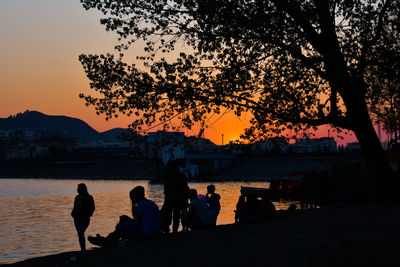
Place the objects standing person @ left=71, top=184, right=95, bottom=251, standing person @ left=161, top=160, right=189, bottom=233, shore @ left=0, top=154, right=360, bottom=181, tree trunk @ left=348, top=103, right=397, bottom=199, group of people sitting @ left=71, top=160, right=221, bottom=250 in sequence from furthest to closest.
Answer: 1. shore @ left=0, top=154, right=360, bottom=181
2. tree trunk @ left=348, top=103, right=397, bottom=199
3. standing person @ left=161, top=160, right=189, bottom=233
4. standing person @ left=71, top=184, right=95, bottom=251
5. group of people sitting @ left=71, top=160, right=221, bottom=250

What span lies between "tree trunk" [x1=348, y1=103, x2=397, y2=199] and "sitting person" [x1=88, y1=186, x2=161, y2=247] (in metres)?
12.6

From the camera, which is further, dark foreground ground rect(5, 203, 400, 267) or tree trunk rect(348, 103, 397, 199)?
tree trunk rect(348, 103, 397, 199)

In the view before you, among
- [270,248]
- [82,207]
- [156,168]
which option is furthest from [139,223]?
[156,168]

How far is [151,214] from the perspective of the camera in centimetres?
1479

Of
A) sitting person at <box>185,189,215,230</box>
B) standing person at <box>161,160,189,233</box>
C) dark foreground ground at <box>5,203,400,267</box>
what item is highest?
standing person at <box>161,160,189,233</box>

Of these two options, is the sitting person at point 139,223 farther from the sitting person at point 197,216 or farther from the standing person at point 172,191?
the sitting person at point 197,216

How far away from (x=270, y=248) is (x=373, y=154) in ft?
43.7

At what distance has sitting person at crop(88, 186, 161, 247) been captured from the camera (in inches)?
581

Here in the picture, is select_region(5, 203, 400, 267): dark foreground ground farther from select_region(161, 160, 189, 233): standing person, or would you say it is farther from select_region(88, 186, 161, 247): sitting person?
select_region(161, 160, 189, 233): standing person

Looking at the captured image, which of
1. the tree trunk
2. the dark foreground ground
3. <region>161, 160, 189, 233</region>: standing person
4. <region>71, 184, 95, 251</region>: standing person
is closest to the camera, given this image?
the dark foreground ground

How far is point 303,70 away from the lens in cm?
2456

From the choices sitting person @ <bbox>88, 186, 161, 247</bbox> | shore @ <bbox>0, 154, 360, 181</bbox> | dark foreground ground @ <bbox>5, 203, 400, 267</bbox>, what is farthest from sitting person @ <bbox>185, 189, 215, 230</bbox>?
shore @ <bbox>0, 154, 360, 181</bbox>

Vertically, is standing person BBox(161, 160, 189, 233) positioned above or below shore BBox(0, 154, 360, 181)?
below

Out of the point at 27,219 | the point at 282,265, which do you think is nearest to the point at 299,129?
the point at 282,265
